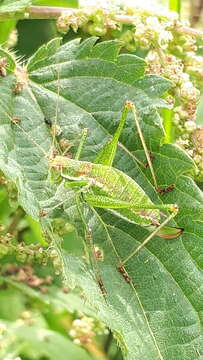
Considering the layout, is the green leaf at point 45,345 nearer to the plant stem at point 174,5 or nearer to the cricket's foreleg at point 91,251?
the cricket's foreleg at point 91,251

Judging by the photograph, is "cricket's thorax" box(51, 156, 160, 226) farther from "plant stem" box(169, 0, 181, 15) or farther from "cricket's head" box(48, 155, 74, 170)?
"plant stem" box(169, 0, 181, 15)

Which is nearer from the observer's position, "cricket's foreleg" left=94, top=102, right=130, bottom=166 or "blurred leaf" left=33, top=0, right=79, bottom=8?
"cricket's foreleg" left=94, top=102, right=130, bottom=166

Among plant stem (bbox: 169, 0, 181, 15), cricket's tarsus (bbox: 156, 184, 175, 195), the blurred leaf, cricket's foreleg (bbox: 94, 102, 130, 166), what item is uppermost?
plant stem (bbox: 169, 0, 181, 15)

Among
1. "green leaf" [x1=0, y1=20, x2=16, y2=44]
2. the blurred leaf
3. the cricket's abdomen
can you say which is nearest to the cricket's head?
the cricket's abdomen

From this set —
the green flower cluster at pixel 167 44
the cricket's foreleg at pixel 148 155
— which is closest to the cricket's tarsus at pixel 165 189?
the cricket's foreleg at pixel 148 155

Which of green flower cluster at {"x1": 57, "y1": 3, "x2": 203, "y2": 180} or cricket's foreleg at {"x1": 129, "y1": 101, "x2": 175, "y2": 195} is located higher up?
green flower cluster at {"x1": 57, "y1": 3, "x2": 203, "y2": 180}

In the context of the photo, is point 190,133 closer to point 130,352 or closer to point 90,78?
point 90,78

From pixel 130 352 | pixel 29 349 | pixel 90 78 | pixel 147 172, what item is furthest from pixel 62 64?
pixel 29 349
